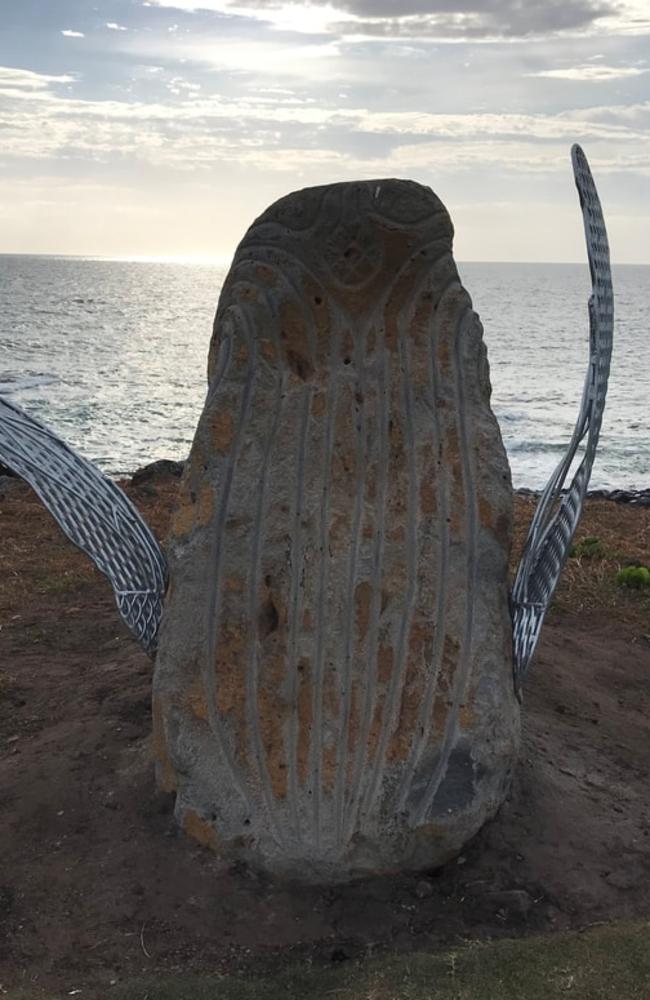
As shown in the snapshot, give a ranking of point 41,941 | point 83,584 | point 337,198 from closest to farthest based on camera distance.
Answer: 1. point 41,941
2. point 337,198
3. point 83,584

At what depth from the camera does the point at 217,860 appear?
13.1 ft

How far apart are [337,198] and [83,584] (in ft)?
15.7

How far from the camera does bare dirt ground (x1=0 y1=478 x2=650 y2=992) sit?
141 inches

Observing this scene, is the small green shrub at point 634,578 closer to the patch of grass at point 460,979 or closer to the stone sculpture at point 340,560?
the stone sculpture at point 340,560

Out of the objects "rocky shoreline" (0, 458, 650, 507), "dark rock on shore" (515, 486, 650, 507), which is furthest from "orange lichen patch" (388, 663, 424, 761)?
"dark rock on shore" (515, 486, 650, 507)

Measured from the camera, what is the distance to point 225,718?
13.2 feet

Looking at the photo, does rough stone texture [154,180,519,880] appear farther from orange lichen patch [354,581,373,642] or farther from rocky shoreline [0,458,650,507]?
rocky shoreline [0,458,650,507]

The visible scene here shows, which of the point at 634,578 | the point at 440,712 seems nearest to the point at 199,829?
the point at 440,712

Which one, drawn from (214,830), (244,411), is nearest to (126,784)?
(214,830)

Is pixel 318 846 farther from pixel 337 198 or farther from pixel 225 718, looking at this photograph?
pixel 337 198

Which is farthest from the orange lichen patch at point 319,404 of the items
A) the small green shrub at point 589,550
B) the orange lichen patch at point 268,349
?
the small green shrub at point 589,550

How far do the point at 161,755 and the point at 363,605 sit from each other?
108cm

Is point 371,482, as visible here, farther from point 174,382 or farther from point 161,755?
point 174,382

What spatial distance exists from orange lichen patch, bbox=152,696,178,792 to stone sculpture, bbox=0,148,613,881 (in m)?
0.06
